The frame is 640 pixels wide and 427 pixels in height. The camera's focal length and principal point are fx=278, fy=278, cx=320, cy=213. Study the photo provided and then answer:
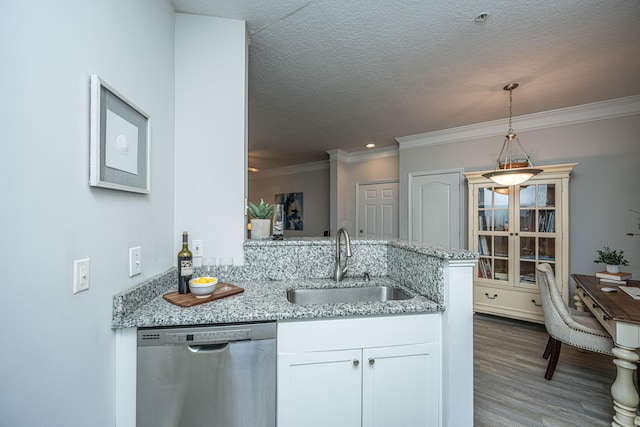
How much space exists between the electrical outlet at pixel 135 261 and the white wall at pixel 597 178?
4080mm

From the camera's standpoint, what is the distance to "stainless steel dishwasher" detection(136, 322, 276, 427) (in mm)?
1102

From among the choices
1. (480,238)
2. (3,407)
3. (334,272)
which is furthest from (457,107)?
(3,407)

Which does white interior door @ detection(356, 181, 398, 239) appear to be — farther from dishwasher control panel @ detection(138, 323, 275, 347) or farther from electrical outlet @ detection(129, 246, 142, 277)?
electrical outlet @ detection(129, 246, 142, 277)

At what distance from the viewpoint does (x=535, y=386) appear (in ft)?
6.81

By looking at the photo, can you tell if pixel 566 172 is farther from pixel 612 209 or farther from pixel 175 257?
pixel 175 257

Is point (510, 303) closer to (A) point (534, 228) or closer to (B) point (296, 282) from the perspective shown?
(A) point (534, 228)

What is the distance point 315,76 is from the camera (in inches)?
A: 97.7

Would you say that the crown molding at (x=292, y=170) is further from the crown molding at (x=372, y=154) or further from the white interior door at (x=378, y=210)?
the white interior door at (x=378, y=210)

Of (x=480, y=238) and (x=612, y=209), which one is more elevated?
(x=612, y=209)

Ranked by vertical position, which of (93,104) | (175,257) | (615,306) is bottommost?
(615,306)

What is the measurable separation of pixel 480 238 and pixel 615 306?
6.00ft

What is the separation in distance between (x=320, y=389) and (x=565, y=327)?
1981mm

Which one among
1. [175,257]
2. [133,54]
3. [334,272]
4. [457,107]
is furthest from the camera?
[457,107]

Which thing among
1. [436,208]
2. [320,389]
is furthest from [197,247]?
[436,208]
